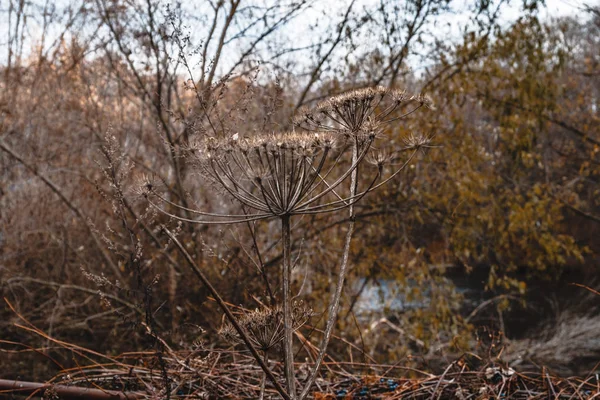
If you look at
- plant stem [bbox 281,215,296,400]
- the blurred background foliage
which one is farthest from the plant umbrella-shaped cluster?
the blurred background foliage

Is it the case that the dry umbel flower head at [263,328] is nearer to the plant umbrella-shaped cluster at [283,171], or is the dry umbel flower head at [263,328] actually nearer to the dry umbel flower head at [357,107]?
the plant umbrella-shaped cluster at [283,171]

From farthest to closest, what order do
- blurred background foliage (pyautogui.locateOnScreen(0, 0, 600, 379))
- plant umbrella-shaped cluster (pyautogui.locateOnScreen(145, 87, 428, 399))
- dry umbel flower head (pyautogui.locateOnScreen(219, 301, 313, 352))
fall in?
blurred background foliage (pyautogui.locateOnScreen(0, 0, 600, 379)), dry umbel flower head (pyautogui.locateOnScreen(219, 301, 313, 352)), plant umbrella-shaped cluster (pyautogui.locateOnScreen(145, 87, 428, 399))

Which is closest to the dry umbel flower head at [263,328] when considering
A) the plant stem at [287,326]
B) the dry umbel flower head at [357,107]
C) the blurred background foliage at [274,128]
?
the plant stem at [287,326]

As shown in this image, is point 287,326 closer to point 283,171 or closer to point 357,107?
point 283,171

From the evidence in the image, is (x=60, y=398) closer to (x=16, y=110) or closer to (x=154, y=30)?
(x=154, y=30)

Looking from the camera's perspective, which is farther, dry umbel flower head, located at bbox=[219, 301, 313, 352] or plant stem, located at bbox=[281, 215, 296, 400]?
dry umbel flower head, located at bbox=[219, 301, 313, 352]

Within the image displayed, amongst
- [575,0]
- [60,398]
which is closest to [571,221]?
[575,0]

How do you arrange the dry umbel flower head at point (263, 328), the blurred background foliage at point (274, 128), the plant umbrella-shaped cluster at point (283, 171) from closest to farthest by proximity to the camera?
the plant umbrella-shaped cluster at point (283, 171) < the dry umbel flower head at point (263, 328) < the blurred background foliage at point (274, 128)

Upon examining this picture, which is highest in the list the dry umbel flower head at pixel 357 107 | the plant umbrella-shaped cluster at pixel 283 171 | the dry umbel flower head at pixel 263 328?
the dry umbel flower head at pixel 357 107

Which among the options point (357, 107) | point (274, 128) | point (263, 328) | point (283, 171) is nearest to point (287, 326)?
point (263, 328)

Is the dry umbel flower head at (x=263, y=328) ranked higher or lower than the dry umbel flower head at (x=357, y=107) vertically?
lower

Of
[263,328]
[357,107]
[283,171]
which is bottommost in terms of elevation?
[263,328]

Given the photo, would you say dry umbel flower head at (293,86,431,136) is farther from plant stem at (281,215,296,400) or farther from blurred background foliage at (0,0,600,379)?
blurred background foliage at (0,0,600,379)

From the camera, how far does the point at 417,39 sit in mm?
5918
